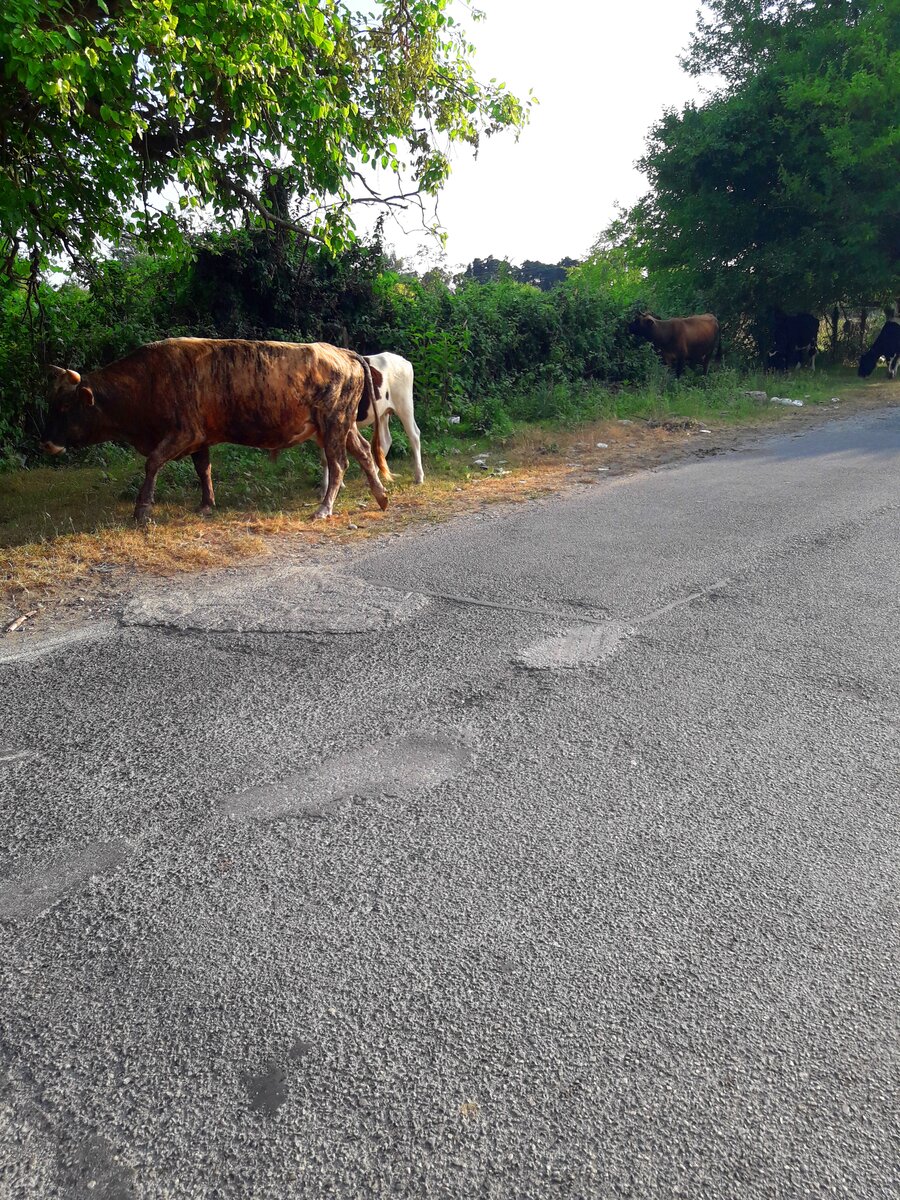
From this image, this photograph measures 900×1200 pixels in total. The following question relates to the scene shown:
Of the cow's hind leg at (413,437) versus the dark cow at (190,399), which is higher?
the dark cow at (190,399)

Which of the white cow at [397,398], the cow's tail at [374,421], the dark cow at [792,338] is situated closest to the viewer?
the cow's tail at [374,421]

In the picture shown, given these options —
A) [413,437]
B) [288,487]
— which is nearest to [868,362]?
[413,437]

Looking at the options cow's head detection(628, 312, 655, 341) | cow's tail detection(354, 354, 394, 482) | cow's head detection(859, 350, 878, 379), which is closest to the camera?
cow's tail detection(354, 354, 394, 482)

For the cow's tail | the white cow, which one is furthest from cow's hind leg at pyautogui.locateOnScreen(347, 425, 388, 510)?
the white cow

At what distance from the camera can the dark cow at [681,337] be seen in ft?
56.6

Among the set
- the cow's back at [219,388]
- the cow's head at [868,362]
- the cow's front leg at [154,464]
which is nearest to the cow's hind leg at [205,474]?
the cow's back at [219,388]

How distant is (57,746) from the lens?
3289 millimetres

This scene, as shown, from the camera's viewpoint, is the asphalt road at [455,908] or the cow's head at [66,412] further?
the cow's head at [66,412]

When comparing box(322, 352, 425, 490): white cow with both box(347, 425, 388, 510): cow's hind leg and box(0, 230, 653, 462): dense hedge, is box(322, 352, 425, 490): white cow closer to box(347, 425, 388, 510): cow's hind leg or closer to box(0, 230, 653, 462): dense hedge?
box(347, 425, 388, 510): cow's hind leg

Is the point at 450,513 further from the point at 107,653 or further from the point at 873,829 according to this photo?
the point at 873,829

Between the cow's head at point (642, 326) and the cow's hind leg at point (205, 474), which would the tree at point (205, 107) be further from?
the cow's head at point (642, 326)

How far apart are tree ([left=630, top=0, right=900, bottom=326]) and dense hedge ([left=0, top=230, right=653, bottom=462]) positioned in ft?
28.8

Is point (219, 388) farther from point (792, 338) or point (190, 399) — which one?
point (792, 338)

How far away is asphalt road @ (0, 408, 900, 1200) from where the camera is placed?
65.3 inches
